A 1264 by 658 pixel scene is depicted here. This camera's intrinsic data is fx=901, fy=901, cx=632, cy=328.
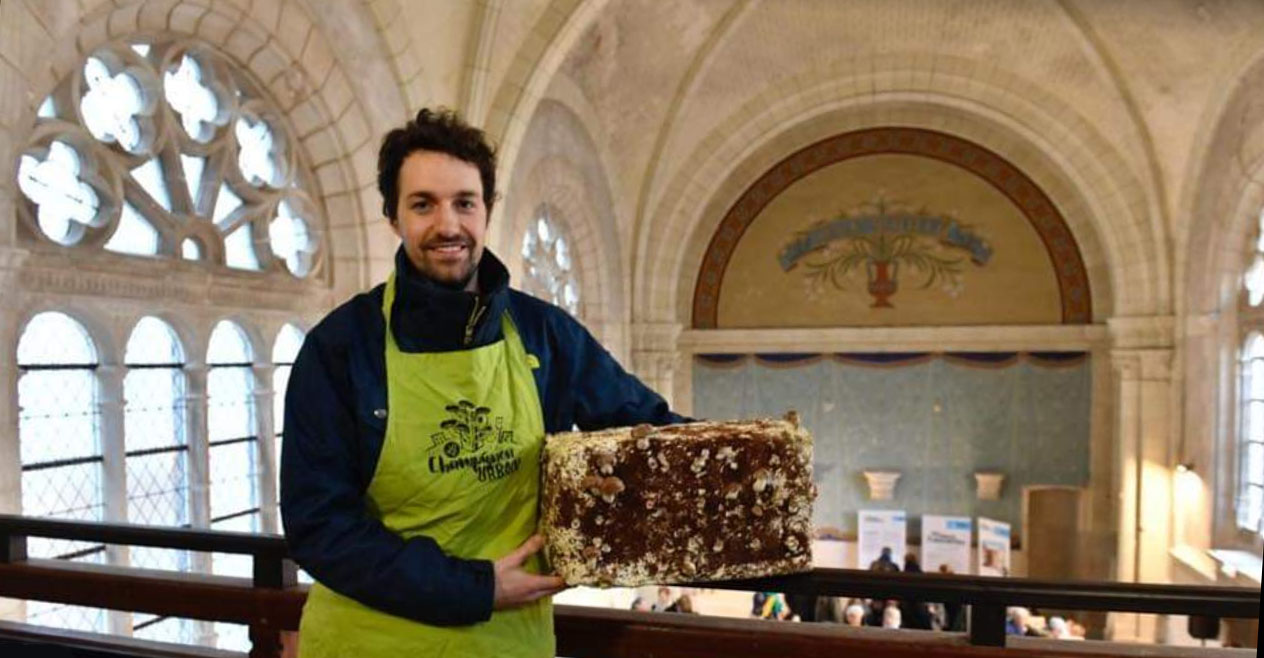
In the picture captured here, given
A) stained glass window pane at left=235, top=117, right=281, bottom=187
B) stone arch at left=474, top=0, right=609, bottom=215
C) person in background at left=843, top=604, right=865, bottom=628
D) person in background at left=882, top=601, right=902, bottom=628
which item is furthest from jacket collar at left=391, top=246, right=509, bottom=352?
person in background at left=843, top=604, right=865, bottom=628

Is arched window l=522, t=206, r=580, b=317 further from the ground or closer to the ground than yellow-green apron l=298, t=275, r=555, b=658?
further from the ground

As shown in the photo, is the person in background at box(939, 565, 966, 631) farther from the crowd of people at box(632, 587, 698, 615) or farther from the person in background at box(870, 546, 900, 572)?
the crowd of people at box(632, 587, 698, 615)

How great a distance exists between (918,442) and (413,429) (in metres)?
9.00

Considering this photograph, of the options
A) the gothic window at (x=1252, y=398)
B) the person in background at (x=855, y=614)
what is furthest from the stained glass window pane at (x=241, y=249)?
the gothic window at (x=1252, y=398)

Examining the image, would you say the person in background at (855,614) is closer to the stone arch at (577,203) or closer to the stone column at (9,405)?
the stone arch at (577,203)

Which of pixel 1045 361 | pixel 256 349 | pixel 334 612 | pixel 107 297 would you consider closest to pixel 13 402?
pixel 107 297

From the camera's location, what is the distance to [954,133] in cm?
920

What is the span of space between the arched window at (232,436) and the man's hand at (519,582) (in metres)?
3.36

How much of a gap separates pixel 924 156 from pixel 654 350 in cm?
347

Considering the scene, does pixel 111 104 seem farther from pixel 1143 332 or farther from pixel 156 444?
pixel 1143 332

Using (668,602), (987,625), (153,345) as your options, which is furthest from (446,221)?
(668,602)

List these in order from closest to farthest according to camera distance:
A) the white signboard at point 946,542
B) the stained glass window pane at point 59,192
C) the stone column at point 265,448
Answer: the stained glass window pane at point 59,192
the stone column at point 265,448
the white signboard at point 946,542

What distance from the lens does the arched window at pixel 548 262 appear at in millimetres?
7129

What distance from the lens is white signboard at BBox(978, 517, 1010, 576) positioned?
8429 mm
